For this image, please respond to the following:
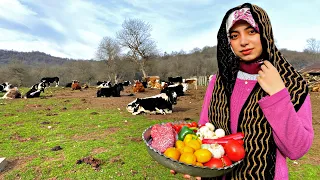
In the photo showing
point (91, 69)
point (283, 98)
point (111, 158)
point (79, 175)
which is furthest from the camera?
point (91, 69)

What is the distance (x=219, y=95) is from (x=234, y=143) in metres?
0.54

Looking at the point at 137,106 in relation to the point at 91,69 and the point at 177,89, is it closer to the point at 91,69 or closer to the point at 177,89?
the point at 177,89

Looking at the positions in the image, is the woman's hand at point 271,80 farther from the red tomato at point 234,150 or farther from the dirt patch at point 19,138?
the dirt patch at point 19,138

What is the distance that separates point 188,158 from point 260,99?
0.66m

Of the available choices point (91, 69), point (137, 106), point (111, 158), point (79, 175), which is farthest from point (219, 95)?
point (91, 69)

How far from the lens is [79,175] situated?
168 inches

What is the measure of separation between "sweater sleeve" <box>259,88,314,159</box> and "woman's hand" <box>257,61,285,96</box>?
0.11ft

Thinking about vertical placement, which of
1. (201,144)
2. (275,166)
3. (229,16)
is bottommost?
(275,166)

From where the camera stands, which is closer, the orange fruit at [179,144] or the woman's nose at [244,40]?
the woman's nose at [244,40]

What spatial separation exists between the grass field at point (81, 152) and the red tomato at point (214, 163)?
298cm

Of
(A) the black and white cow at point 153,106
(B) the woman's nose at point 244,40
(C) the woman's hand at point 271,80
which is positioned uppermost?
(B) the woman's nose at point 244,40

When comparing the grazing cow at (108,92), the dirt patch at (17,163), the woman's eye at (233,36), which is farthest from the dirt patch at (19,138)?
the grazing cow at (108,92)

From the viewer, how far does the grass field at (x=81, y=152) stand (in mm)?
4395

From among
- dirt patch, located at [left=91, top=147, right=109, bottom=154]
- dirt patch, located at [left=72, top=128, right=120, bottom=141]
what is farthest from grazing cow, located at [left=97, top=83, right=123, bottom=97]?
dirt patch, located at [left=91, top=147, right=109, bottom=154]
